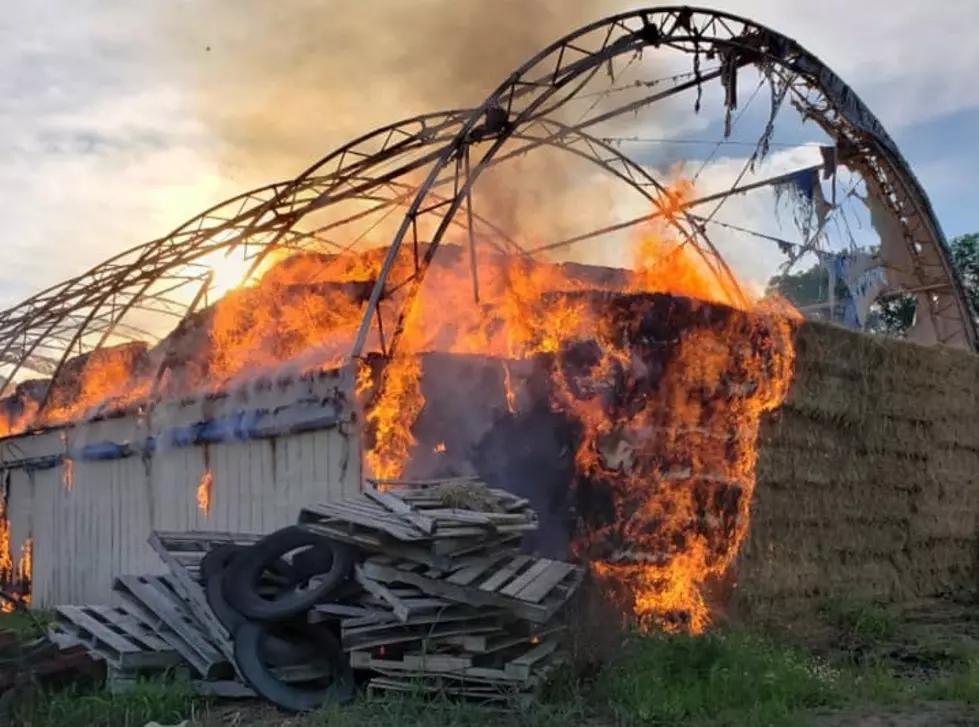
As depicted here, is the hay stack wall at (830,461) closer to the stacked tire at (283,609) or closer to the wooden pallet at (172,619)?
the stacked tire at (283,609)

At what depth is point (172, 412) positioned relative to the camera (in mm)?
14367

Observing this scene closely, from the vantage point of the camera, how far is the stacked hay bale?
11758 millimetres

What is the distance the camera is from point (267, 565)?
9.38m

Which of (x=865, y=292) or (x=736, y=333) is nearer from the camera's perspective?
(x=736, y=333)

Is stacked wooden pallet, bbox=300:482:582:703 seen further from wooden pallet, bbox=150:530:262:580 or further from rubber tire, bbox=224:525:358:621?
wooden pallet, bbox=150:530:262:580

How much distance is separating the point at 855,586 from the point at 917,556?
189 cm

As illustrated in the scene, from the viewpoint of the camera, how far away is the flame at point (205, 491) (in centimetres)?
1355

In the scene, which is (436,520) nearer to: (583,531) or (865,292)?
(583,531)

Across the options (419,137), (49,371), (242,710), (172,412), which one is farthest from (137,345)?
(242,710)

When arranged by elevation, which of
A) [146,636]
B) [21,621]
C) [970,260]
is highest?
[970,260]

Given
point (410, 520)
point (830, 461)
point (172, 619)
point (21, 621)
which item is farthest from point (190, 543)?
point (830, 461)

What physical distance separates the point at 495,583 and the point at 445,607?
1.42 feet

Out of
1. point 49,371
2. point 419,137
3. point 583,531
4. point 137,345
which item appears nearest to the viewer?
point 583,531

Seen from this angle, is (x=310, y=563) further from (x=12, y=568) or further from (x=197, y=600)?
(x=12, y=568)
